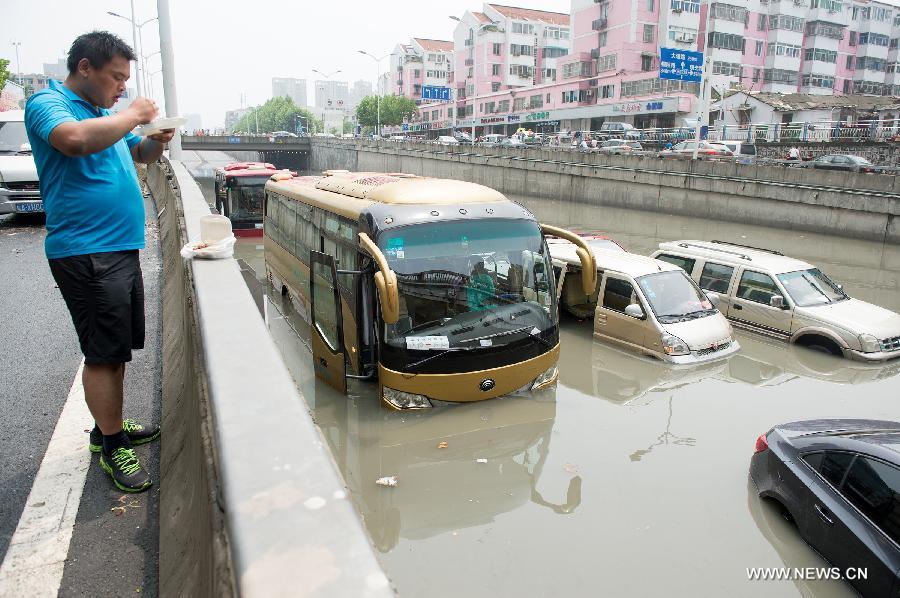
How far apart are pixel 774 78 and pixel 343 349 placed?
73.9 m

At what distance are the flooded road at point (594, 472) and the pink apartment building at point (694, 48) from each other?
49.4 m

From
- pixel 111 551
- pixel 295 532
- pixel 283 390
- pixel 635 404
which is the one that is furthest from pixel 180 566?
pixel 635 404

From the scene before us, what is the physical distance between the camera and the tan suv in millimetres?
10977

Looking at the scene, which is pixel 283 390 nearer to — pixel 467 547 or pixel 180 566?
pixel 180 566

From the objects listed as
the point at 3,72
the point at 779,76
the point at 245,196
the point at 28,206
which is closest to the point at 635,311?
the point at 28,206

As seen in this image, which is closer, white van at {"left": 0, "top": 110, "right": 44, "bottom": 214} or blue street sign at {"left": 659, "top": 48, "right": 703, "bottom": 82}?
white van at {"left": 0, "top": 110, "right": 44, "bottom": 214}

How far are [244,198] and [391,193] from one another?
49.8 ft

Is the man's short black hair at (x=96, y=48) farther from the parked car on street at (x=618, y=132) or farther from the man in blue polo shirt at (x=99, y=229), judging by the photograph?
the parked car on street at (x=618, y=132)

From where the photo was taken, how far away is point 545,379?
29.0 ft

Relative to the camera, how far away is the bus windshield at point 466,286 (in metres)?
7.95

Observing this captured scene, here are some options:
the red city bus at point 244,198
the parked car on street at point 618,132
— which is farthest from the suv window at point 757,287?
the parked car on street at point 618,132

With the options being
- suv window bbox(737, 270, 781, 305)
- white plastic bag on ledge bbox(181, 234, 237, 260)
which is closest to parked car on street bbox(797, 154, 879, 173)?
suv window bbox(737, 270, 781, 305)

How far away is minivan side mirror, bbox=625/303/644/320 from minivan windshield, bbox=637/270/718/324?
0.70 ft

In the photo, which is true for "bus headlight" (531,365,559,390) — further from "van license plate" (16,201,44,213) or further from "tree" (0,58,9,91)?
"tree" (0,58,9,91)
